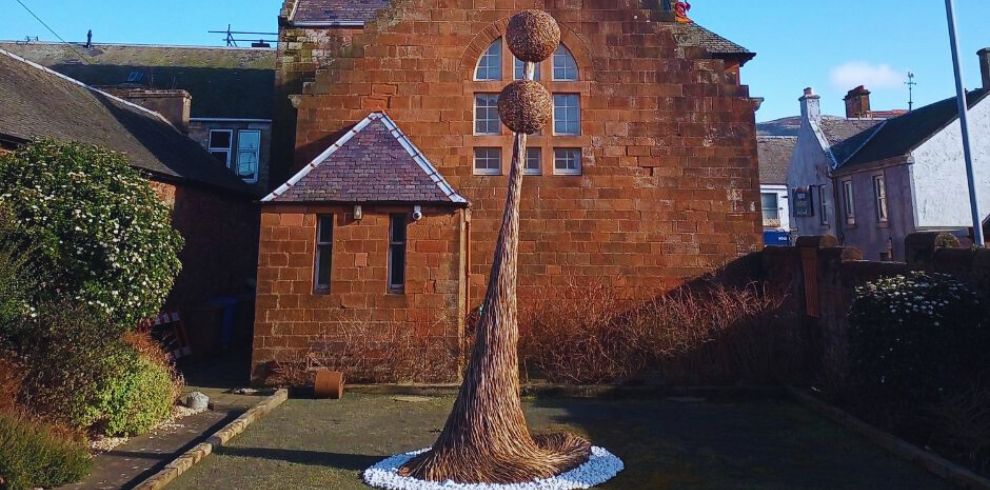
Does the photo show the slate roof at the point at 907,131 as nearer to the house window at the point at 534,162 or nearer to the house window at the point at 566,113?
the house window at the point at 566,113

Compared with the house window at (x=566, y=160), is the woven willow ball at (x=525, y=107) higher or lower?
lower

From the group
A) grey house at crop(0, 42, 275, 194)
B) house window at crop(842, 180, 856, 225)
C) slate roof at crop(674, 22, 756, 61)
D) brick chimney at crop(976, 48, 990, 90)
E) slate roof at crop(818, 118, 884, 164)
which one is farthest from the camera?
slate roof at crop(818, 118, 884, 164)

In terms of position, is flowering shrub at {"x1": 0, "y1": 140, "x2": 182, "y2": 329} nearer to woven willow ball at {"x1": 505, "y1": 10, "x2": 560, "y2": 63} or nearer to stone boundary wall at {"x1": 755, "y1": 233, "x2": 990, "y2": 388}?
woven willow ball at {"x1": 505, "y1": 10, "x2": 560, "y2": 63}

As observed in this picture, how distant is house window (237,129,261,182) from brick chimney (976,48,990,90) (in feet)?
89.5

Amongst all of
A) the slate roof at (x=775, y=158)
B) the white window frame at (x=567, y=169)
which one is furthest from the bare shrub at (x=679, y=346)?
the slate roof at (x=775, y=158)

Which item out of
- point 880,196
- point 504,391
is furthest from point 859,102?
point 504,391

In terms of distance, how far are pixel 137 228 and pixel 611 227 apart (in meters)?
9.29

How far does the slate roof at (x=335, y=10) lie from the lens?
18.7m

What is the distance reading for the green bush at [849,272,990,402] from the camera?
23.2 feet

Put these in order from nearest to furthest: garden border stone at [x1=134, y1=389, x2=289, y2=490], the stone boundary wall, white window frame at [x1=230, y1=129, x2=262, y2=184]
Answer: garden border stone at [x1=134, y1=389, x2=289, y2=490]
the stone boundary wall
white window frame at [x1=230, y1=129, x2=262, y2=184]

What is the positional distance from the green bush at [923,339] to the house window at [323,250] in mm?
9091

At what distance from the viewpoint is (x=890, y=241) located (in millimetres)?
22172

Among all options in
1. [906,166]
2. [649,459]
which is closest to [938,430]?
[649,459]

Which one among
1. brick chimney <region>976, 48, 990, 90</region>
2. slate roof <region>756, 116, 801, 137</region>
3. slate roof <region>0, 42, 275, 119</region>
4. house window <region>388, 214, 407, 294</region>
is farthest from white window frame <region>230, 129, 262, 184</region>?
slate roof <region>756, 116, 801, 137</region>
